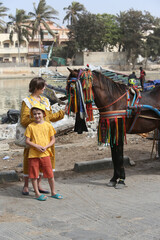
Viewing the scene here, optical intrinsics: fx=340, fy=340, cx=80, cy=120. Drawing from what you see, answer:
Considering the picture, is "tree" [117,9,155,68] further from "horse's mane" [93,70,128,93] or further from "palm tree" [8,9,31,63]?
"horse's mane" [93,70,128,93]

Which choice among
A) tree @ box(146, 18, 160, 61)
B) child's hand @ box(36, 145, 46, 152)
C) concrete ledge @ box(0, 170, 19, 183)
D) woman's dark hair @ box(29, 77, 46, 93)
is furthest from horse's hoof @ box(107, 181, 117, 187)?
tree @ box(146, 18, 160, 61)

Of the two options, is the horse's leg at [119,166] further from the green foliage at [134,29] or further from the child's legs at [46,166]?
the green foliage at [134,29]

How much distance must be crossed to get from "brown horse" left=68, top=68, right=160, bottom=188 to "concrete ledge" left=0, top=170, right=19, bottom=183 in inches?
64.5

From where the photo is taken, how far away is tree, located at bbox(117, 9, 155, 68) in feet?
194

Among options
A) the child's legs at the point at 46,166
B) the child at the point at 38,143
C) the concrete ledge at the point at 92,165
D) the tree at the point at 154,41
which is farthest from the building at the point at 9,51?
the child's legs at the point at 46,166

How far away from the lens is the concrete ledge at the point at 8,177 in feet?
19.2

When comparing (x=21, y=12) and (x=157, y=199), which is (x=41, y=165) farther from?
(x=21, y=12)

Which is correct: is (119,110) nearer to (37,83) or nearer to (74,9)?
(37,83)

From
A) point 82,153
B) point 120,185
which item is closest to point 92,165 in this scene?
point 120,185

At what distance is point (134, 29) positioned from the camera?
59.9m

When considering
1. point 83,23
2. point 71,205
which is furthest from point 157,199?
point 83,23

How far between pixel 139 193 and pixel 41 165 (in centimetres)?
160

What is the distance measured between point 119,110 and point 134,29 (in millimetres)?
→ 57217

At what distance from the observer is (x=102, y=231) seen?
384 centimetres
